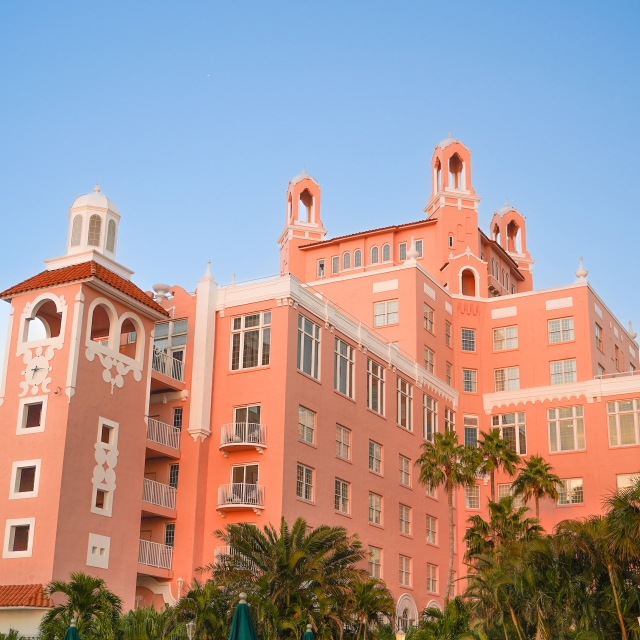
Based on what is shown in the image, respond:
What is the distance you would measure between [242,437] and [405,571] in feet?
45.5

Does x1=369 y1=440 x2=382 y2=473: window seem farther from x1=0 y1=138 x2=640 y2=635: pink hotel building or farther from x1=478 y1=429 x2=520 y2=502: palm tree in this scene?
x1=478 y1=429 x2=520 y2=502: palm tree

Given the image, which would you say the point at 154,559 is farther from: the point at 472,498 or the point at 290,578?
the point at 472,498

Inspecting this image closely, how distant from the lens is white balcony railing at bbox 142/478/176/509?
1704 inches

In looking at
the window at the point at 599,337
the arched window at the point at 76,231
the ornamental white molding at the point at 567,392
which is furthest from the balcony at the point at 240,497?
the window at the point at 599,337

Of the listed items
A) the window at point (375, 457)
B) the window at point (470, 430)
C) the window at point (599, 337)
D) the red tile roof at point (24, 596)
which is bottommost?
the red tile roof at point (24, 596)

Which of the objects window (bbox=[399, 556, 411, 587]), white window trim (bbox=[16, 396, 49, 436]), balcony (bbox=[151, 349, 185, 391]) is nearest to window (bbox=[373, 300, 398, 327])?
window (bbox=[399, 556, 411, 587])

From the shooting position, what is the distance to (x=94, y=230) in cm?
4472

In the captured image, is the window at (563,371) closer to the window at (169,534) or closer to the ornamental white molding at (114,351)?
the window at (169,534)

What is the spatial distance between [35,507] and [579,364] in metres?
36.4

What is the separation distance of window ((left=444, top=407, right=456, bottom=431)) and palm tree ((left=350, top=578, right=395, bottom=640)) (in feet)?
78.6

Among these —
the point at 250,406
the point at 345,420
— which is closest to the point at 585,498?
the point at 345,420

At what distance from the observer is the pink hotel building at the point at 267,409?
3938 centimetres

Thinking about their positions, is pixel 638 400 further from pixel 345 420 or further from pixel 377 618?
pixel 377 618

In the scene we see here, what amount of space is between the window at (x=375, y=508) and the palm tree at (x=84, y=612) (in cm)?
2006
